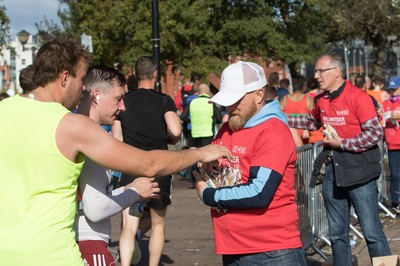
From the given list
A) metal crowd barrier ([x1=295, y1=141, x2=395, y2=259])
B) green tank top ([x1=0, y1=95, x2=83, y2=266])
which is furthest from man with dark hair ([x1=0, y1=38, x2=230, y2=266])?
metal crowd barrier ([x1=295, y1=141, x2=395, y2=259])

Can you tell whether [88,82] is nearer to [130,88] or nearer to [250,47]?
[130,88]

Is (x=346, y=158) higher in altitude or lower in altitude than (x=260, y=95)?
lower

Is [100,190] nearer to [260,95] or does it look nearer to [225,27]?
[260,95]

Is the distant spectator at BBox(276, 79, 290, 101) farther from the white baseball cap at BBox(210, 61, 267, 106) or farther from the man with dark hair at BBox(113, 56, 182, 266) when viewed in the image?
the white baseball cap at BBox(210, 61, 267, 106)

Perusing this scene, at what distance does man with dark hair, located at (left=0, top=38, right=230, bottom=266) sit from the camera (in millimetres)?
3637

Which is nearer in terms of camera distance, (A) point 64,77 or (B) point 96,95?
(A) point 64,77

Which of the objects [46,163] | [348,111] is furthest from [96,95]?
[348,111]

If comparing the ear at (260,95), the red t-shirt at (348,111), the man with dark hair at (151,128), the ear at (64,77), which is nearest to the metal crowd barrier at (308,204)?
the red t-shirt at (348,111)

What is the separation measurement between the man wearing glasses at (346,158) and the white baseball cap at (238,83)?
8.17ft

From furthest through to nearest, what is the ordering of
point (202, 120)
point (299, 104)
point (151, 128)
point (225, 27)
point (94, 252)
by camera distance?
point (225, 27) < point (202, 120) < point (299, 104) < point (151, 128) < point (94, 252)

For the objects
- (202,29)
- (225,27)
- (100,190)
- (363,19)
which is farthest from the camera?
(363,19)

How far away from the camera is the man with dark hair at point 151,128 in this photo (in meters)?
7.93

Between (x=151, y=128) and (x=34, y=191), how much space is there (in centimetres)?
432

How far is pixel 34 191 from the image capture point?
12.0ft
